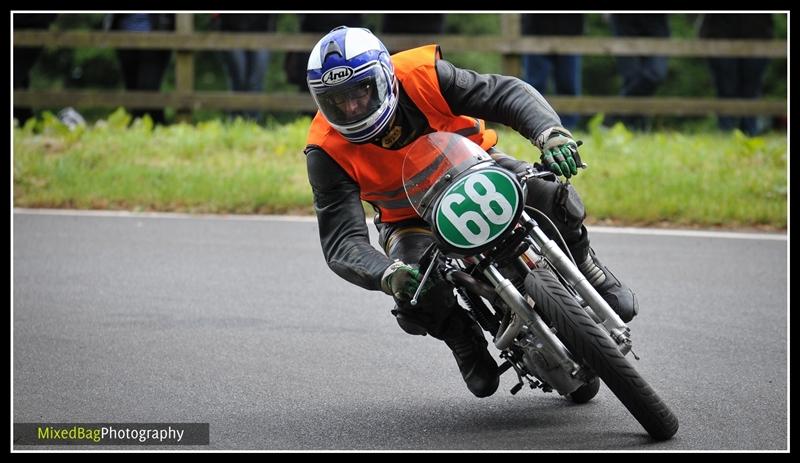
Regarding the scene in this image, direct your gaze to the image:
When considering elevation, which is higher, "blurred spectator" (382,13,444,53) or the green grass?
"blurred spectator" (382,13,444,53)

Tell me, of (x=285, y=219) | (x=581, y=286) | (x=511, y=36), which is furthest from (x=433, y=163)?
(x=511, y=36)

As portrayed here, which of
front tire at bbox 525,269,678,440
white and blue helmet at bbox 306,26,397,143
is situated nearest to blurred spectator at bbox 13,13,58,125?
white and blue helmet at bbox 306,26,397,143

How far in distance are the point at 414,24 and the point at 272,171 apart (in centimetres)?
259

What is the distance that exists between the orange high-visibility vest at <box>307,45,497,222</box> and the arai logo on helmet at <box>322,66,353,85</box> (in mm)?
345

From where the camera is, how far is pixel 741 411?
222 inches

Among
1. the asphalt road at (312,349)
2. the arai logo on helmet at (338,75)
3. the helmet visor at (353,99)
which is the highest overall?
the arai logo on helmet at (338,75)

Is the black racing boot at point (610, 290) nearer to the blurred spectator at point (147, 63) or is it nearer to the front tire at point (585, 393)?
the front tire at point (585, 393)

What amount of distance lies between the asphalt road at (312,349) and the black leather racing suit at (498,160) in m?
0.74

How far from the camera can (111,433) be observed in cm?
550

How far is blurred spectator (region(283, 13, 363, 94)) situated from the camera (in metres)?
13.8

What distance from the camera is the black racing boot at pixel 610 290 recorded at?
213 inches

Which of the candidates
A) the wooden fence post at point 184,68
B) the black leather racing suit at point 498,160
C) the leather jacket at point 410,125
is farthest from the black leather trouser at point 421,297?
the wooden fence post at point 184,68

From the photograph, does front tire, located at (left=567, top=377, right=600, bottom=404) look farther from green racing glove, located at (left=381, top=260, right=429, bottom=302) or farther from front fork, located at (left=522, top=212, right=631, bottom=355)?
green racing glove, located at (left=381, top=260, right=429, bottom=302)

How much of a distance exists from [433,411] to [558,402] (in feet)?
1.79
